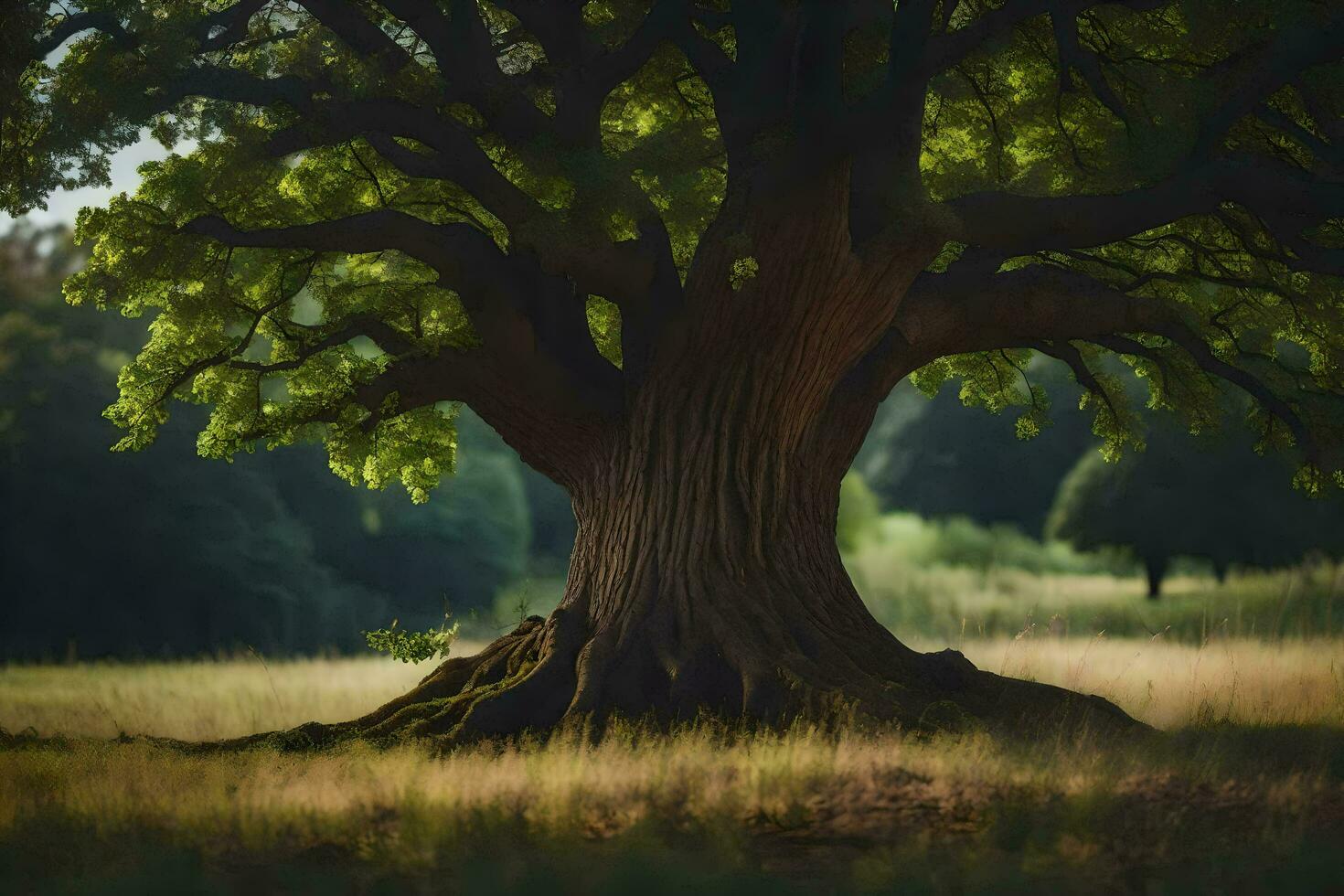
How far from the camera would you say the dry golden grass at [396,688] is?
13773mm

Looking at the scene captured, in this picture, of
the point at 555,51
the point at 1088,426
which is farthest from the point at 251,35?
the point at 1088,426

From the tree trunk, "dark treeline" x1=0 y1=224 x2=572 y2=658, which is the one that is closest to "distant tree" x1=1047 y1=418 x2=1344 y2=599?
"dark treeline" x1=0 y1=224 x2=572 y2=658

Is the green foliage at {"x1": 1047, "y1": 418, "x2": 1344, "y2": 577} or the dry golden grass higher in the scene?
the green foliage at {"x1": 1047, "y1": 418, "x2": 1344, "y2": 577}

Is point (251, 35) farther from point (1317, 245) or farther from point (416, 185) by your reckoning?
point (1317, 245)

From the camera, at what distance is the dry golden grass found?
13773mm

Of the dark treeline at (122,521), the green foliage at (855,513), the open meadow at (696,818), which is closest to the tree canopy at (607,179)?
the open meadow at (696,818)

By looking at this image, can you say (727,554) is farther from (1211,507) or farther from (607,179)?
(1211,507)

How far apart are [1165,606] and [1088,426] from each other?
1460 centimetres

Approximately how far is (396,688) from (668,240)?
8170 millimetres

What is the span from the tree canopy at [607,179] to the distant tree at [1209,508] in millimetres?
17456

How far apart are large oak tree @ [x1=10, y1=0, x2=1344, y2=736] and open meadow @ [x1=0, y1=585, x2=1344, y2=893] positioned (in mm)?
1907

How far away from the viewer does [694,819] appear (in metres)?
7.54

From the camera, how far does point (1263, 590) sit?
30.4 meters

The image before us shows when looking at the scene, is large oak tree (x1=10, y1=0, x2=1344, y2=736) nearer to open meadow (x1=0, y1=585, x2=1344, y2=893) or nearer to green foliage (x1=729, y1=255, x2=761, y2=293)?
green foliage (x1=729, y1=255, x2=761, y2=293)
